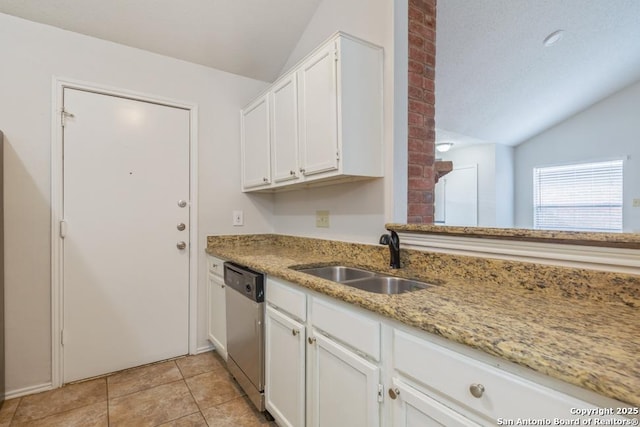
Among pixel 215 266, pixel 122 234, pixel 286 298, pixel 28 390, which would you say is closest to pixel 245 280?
pixel 286 298

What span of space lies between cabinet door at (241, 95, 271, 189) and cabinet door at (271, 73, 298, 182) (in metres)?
0.11

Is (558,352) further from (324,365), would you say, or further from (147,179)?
(147,179)

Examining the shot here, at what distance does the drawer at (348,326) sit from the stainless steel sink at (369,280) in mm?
222

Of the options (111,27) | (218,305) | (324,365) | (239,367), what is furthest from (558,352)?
(111,27)

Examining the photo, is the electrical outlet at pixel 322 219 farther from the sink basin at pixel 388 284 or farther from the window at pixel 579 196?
the window at pixel 579 196

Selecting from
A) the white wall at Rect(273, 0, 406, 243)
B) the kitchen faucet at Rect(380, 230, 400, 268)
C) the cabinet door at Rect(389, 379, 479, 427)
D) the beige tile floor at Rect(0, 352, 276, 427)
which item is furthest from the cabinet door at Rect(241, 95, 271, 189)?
the cabinet door at Rect(389, 379, 479, 427)

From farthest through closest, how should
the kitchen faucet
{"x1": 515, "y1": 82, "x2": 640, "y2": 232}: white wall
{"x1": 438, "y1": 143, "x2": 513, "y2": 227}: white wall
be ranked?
{"x1": 438, "y1": 143, "x2": 513, "y2": 227}: white wall
{"x1": 515, "y1": 82, "x2": 640, "y2": 232}: white wall
the kitchen faucet

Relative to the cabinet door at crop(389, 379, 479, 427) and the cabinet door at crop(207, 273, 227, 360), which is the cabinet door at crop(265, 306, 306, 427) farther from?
the cabinet door at crop(207, 273, 227, 360)

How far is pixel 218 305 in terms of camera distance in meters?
2.36

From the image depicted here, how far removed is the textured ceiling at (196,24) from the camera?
202cm

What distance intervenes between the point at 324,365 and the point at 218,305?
4.32ft

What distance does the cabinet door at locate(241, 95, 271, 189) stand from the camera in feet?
7.75

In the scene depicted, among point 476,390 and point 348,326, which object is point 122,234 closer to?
point 348,326

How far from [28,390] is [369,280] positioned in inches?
89.5
